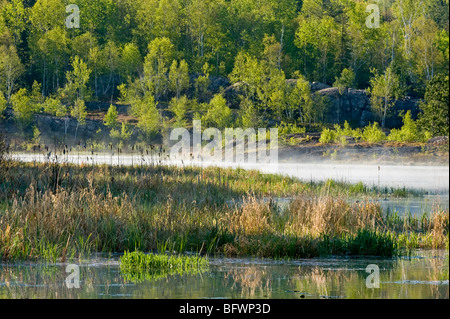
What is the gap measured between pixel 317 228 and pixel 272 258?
4.64 ft

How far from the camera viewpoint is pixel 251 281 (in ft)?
27.8

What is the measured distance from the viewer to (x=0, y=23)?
253 ft

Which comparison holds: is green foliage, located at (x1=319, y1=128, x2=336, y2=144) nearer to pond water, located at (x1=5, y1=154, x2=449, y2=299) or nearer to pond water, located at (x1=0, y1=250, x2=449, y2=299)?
pond water, located at (x1=5, y1=154, x2=449, y2=299)

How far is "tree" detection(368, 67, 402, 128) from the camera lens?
A: 6669cm

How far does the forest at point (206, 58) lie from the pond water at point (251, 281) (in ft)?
167

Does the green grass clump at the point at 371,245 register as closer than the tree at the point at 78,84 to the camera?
Yes

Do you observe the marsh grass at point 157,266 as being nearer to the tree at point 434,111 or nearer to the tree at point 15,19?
the tree at point 434,111

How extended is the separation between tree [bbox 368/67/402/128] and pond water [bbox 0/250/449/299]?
57129mm

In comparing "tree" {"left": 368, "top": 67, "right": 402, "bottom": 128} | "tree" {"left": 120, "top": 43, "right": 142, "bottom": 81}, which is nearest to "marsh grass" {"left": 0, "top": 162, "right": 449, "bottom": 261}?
"tree" {"left": 368, "top": 67, "right": 402, "bottom": 128}

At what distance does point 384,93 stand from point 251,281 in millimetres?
60591

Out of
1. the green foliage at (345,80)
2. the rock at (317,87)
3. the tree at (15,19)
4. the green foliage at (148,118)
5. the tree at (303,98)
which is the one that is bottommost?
the green foliage at (148,118)

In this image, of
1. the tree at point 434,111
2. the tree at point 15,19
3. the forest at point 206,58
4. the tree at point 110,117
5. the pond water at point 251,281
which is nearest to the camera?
the pond water at point 251,281

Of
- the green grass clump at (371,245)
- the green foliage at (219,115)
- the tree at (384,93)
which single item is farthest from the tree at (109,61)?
the green grass clump at (371,245)

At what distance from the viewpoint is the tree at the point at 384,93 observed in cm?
6669
